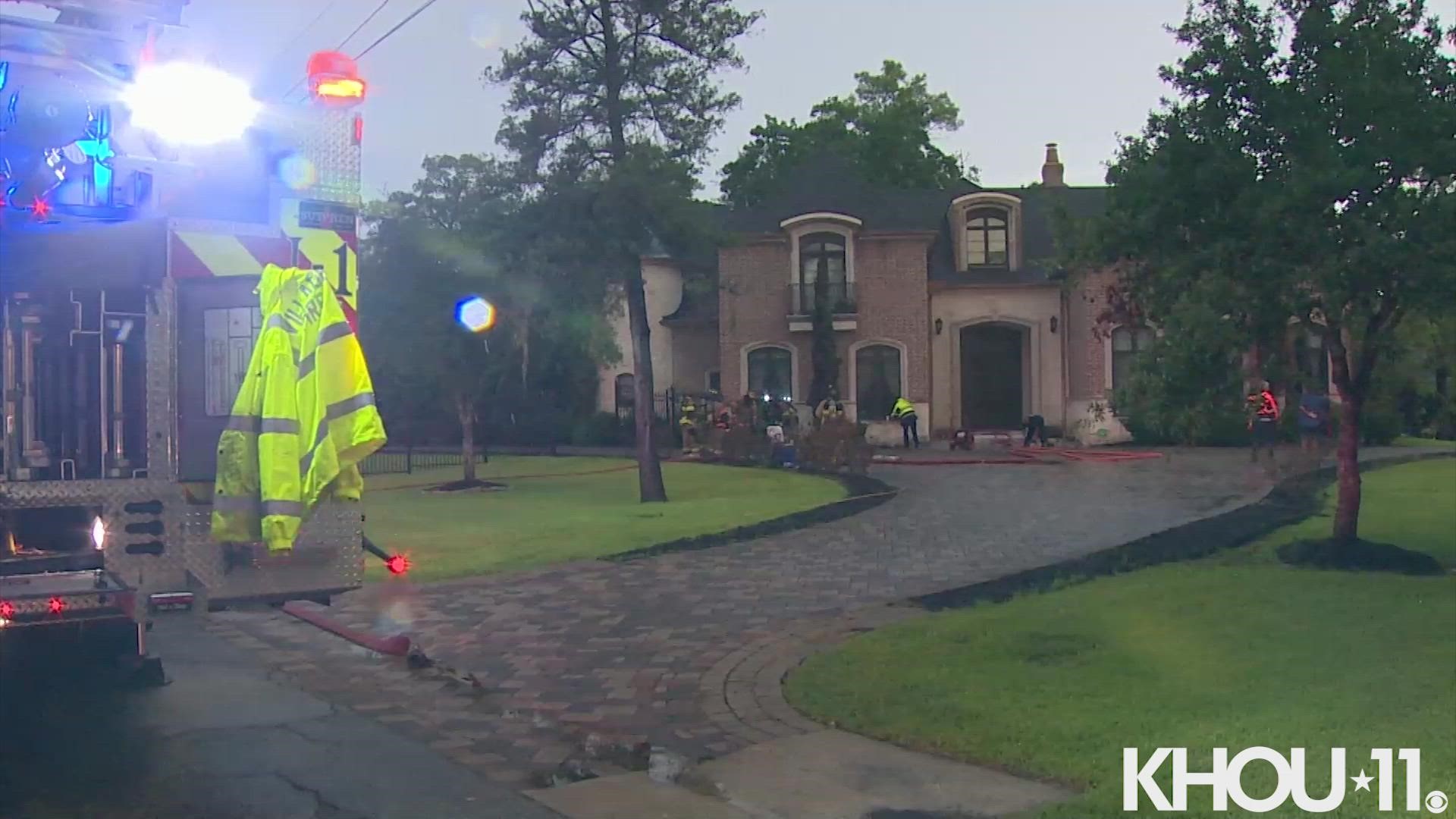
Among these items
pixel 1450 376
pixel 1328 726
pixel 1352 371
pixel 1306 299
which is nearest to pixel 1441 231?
pixel 1306 299

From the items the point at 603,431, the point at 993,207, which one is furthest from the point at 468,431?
the point at 993,207

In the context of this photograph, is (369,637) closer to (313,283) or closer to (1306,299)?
(313,283)

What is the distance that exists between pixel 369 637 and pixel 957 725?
4.62 meters

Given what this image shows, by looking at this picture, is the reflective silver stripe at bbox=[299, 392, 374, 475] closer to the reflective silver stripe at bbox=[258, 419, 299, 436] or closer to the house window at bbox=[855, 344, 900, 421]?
the reflective silver stripe at bbox=[258, 419, 299, 436]

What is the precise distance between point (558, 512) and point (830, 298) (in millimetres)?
16587

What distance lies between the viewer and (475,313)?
2497cm

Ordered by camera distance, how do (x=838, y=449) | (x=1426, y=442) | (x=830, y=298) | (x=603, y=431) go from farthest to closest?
(x=603, y=431), (x=830, y=298), (x=1426, y=442), (x=838, y=449)

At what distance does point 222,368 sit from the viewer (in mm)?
6500

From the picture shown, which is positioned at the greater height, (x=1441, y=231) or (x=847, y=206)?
(x=847, y=206)

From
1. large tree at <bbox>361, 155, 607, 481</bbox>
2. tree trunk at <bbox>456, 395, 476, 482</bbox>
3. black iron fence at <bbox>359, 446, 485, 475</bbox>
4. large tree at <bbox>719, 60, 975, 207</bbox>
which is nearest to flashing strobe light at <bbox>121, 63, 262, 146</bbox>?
large tree at <bbox>361, 155, 607, 481</bbox>

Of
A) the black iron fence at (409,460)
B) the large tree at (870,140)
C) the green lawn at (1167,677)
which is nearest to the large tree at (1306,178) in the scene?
the green lawn at (1167,677)

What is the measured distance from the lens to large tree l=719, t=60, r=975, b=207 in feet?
177

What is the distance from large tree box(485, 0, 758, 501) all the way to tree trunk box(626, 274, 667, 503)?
2 centimetres

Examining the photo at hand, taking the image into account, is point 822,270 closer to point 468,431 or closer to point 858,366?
point 858,366
